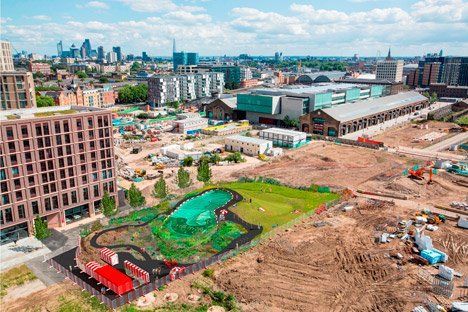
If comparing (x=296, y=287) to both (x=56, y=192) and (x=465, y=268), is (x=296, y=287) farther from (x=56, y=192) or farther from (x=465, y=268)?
(x=56, y=192)

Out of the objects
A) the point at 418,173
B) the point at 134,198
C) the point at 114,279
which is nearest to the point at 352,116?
the point at 418,173

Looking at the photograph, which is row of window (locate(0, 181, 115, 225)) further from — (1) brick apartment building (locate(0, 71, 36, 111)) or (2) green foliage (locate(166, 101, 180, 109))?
(2) green foliage (locate(166, 101, 180, 109))

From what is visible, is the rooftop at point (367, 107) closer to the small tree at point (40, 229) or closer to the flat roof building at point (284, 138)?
the flat roof building at point (284, 138)

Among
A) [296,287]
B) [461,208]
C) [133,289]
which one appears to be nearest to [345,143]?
[461,208]

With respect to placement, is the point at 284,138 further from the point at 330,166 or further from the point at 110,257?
the point at 110,257

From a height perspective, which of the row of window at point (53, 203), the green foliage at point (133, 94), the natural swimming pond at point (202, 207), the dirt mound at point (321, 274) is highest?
the green foliage at point (133, 94)

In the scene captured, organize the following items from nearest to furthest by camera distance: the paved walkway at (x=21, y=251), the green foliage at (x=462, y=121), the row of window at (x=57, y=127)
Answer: the paved walkway at (x=21, y=251) → the row of window at (x=57, y=127) → the green foliage at (x=462, y=121)

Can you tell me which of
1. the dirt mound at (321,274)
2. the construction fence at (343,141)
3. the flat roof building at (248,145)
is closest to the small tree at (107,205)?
the dirt mound at (321,274)
